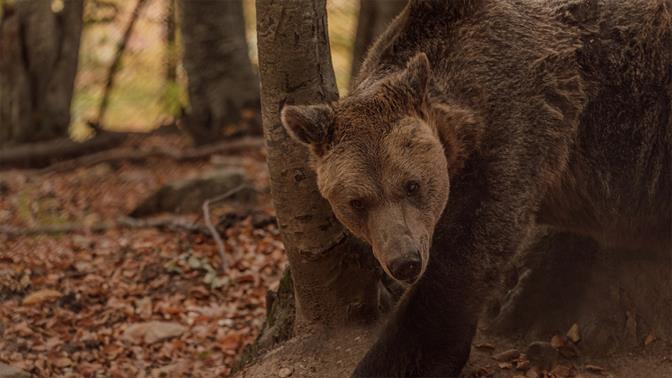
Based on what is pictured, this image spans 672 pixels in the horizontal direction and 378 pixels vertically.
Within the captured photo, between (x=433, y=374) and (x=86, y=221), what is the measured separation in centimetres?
548

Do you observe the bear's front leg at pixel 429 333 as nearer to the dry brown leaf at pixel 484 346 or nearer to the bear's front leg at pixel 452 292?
the bear's front leg at pixel 452 292

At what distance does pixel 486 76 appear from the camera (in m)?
4.79

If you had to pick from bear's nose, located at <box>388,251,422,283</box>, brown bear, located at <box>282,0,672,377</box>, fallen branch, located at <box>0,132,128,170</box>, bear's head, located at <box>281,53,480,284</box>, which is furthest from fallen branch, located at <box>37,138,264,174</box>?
bear's nose, located at <box>388,251,422,283</box>

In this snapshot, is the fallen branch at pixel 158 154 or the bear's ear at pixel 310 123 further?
the fallen branch at pixel 158 154

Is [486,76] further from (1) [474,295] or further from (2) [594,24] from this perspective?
(1) [474,295]

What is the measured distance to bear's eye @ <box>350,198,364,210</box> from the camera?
4.46 meters

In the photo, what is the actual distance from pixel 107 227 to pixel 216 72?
10.3ft

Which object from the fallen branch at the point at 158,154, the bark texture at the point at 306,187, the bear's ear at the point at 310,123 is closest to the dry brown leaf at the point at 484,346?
the bark texture at the point at 306,187

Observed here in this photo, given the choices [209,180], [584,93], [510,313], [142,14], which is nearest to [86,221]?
[209,180]

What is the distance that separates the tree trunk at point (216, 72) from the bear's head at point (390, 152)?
21.0ft

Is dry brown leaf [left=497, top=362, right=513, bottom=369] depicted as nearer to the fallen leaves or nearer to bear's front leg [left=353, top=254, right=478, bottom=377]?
bear's front leg [left=353, top=254, right=478, bottom=377]

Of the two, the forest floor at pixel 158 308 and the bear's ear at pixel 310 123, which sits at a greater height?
the bear's ear at pixel 310 123

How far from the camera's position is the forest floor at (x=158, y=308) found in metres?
5.43

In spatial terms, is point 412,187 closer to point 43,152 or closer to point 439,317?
point 439,317
